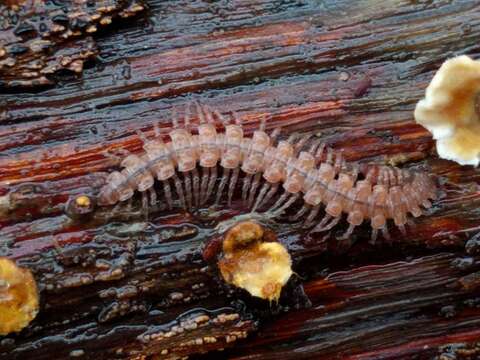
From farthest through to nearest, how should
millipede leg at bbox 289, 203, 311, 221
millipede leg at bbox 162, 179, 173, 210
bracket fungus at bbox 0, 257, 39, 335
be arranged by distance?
millipede leg at bbox 289, 203, 311, 221 → millipede leg at bbox 162, 179, 173, 210 → bracket fungus at bbox 0, 257, 39, 335

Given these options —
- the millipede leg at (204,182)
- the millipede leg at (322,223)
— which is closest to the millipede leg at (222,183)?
the millipede leg at (204,182)

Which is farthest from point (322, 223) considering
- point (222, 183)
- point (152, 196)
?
point (152, 196)

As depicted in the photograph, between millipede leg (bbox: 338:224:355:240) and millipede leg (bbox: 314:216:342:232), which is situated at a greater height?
millipede leg (bbox: 314:216:342:232)

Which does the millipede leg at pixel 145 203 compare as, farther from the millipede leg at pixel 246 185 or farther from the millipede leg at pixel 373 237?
the millipede leg at pixel 373 237

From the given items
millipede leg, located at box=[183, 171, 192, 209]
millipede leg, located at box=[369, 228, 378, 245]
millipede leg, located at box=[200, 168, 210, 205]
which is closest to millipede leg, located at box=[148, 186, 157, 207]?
millipede leg, located at box=[183, 171, 192, 209]

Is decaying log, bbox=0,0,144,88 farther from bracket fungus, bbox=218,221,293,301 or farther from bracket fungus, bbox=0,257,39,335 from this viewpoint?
bracket fungus, bbox=218,221,293,301

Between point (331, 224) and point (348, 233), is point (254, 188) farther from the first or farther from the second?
point (348, 233)
